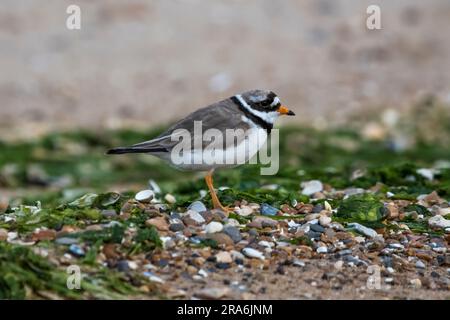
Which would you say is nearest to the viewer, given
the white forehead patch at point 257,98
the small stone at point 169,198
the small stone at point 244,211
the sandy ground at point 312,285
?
the sandy ground at point 312,285

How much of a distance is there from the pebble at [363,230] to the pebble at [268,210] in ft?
2.30

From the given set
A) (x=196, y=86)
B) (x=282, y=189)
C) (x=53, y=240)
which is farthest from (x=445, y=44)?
(x=53, y=240)

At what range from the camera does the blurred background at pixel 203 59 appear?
59.7 feet

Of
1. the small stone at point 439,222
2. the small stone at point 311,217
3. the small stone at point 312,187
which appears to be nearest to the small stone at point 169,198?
the small stone at point 312,187

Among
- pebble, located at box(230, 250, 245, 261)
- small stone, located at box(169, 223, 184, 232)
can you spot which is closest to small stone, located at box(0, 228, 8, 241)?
small stone, located at box(169, 223, 184, 232)

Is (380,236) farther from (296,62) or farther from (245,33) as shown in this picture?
(245,33)

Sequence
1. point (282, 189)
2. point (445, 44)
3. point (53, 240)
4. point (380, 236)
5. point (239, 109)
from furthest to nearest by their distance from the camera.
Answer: point (445, 44) → point (282, 189) → point (239, 109) → point (380, 236) → point (53, 240)

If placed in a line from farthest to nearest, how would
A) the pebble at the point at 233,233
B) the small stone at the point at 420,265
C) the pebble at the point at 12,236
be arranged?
the pebble at the point at 233,233 → the small stone at the point at 420,265 → the pebble at the point at 12,236

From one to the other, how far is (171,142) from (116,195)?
68 cm

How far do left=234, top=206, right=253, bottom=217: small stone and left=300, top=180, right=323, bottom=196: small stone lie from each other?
4.66ft

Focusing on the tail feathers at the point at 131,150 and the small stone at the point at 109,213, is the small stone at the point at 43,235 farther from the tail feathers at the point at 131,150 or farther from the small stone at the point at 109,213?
the tail feathers at the point at 131,150

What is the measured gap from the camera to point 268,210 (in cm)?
852

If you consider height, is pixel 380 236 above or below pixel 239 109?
below

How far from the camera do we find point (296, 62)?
1973cm
